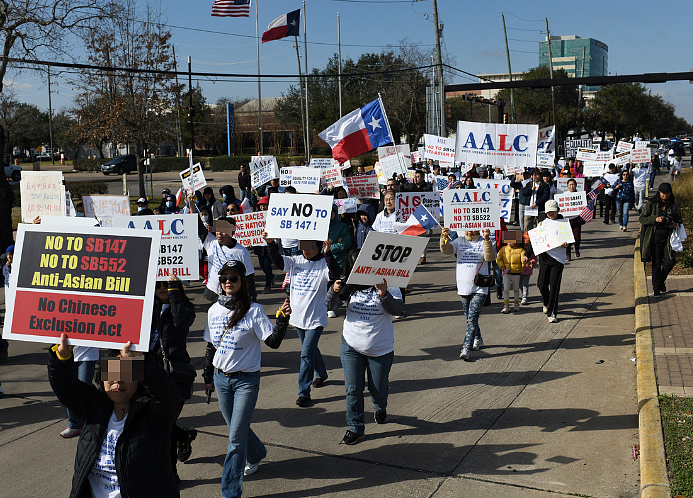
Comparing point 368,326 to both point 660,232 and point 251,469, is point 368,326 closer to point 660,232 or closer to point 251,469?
point 251,469

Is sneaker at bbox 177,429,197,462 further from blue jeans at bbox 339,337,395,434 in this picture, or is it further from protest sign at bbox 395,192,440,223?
protest sign at bbox 395,192,440,223

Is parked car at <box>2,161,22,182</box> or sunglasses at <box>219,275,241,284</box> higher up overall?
parked car at <box>2,161,22,182</box>

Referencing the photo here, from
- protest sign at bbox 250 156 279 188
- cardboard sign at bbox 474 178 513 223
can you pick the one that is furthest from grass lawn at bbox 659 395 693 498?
protest sign at bbox 250 156 279 188

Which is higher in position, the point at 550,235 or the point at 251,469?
the point at 550,235

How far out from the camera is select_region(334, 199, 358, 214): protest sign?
13.8 meters

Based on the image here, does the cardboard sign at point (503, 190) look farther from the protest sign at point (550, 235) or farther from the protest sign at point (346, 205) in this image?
the protest sign at point (346, 205)

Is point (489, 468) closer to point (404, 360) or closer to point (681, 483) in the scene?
point (681, 483)

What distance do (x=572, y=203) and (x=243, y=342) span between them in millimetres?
10736

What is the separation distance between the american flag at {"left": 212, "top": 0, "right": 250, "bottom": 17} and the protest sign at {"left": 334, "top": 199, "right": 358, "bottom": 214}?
514 inches

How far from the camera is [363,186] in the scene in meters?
17.1

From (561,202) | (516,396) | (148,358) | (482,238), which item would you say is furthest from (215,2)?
(148,358)

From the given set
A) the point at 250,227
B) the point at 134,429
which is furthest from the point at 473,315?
the point at 134,429

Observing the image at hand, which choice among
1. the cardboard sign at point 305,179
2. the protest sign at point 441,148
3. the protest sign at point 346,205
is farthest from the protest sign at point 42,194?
the protest sign at point 441,148

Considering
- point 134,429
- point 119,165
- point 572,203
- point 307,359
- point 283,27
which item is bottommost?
point 307,359
